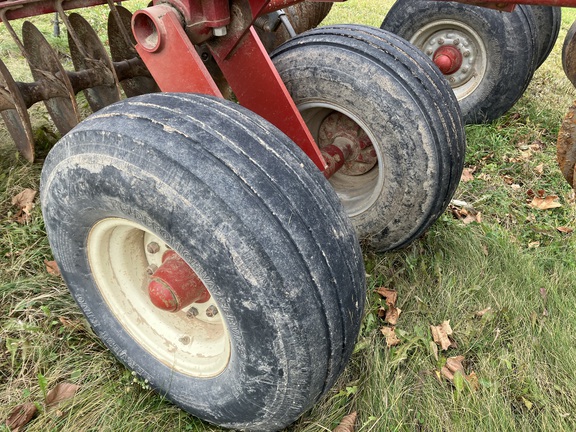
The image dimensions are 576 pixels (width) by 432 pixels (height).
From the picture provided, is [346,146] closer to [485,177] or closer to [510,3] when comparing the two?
[510,3]

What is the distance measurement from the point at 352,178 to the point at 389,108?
1.94 ft

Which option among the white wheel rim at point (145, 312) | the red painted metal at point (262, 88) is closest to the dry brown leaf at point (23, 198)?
the white wheel rim at point (145, 312)

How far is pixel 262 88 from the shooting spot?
7.47 ft

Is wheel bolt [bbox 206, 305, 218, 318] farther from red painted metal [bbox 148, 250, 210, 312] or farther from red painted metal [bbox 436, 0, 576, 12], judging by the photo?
red painted metal [bbox 436, 0, 576, 12]

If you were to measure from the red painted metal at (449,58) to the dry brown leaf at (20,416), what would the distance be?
367cm

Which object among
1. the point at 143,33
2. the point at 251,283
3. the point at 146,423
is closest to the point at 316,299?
the point at 251,283

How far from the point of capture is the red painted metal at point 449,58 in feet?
13.5

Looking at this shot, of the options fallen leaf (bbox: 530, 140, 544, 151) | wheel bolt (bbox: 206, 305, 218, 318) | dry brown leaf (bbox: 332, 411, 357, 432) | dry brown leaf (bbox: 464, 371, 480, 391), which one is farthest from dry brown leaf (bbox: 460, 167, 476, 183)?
wheel bolt (bbox: 206, 305, 218, 318)

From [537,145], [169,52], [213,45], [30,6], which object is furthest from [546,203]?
[30,6]

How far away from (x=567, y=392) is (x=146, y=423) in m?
1.60

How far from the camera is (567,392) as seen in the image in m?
2.00

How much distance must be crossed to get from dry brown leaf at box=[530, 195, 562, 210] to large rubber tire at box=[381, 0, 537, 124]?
3.49 ft

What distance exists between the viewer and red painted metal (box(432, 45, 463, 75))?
4.11 metres

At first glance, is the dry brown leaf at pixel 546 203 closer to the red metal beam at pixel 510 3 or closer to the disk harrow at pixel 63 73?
the red metal beam at pixel 510 3
